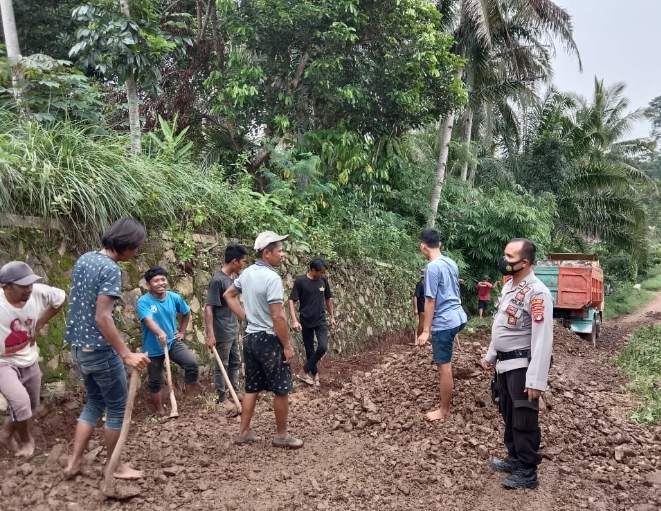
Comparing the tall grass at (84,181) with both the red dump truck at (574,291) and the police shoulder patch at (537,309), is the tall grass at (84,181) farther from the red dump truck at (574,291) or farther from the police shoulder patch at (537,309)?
the red dump truck at (574,291)

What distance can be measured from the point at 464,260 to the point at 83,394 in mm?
12250

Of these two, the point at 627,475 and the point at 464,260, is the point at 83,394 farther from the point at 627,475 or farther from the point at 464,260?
the point at 464,260

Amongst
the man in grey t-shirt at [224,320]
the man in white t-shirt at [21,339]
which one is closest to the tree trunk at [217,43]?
the man in grey t-shirt at [224,320]

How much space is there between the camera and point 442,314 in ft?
16.0

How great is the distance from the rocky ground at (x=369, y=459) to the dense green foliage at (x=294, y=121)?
225 cm

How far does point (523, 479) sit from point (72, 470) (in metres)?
3.09

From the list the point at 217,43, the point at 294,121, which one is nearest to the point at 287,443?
the point at 294,121

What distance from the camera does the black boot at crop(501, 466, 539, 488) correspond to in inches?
144

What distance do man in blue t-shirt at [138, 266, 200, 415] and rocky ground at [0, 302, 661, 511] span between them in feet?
1.17

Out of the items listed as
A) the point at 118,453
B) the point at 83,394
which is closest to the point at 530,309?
the point at 118,453

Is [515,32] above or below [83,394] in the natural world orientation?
above

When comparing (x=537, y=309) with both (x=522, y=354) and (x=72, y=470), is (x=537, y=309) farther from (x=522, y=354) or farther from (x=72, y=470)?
(x=72, y=470)

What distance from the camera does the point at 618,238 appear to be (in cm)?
2064

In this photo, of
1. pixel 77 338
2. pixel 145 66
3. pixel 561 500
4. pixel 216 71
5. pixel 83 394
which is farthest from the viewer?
pixel 216 71
